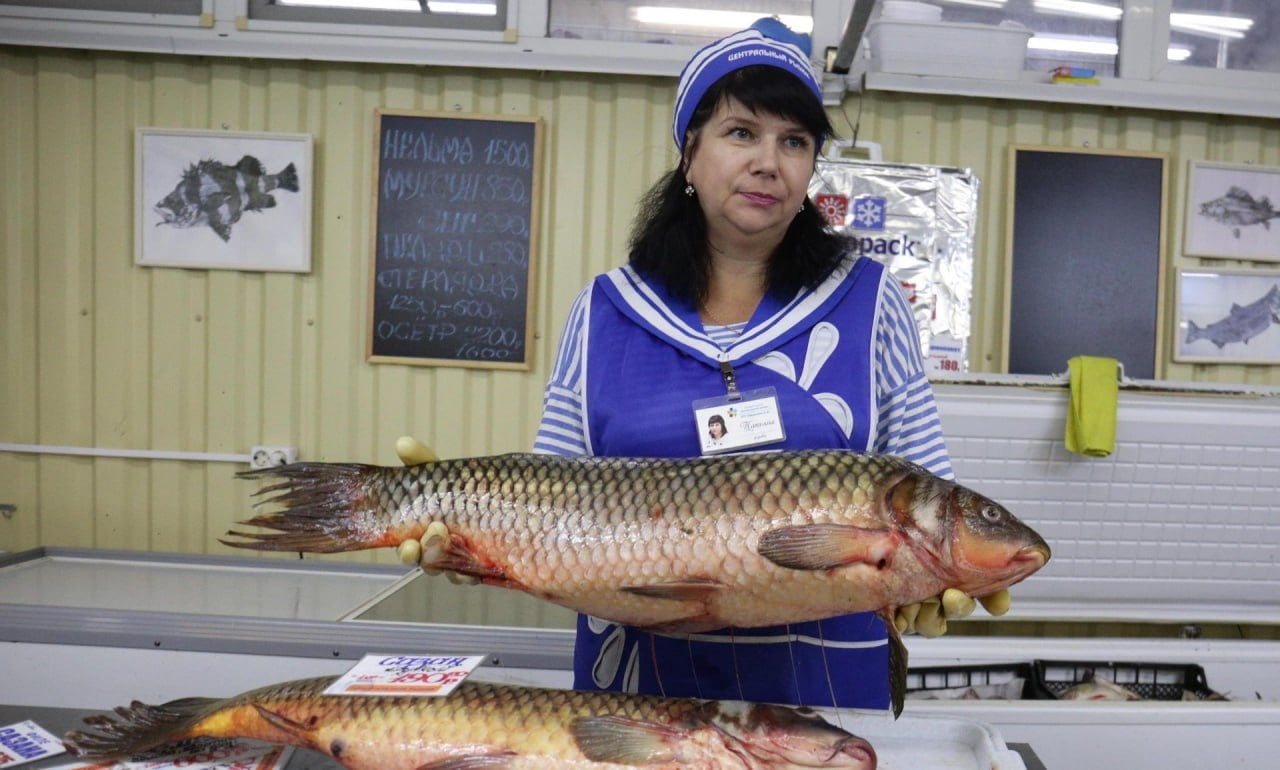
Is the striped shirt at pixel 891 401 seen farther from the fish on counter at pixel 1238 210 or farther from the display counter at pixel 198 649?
the fish on counter at pixel 1238 210

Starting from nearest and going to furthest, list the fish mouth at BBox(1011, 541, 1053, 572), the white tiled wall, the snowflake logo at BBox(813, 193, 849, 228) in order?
the fish mouth at BBox(1011, 541, 1053, 572) → the white tiled wall → the snowflake logo at BBox(813, 193, 849, 228)

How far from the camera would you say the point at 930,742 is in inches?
55.5

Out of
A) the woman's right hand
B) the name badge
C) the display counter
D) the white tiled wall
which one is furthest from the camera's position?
the white tiled wall

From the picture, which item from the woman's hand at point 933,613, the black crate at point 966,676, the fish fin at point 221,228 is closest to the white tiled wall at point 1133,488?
the black crate at point 966,676

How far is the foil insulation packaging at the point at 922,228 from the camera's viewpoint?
361 centimetres

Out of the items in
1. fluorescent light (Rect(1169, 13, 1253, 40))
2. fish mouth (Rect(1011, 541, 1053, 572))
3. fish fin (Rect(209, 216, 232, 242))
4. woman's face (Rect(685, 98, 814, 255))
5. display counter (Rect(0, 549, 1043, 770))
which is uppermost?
fluorescent light (Rect(1169, 13, 1253, 40))

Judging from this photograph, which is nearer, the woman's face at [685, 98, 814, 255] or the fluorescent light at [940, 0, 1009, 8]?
the woman's face at [685, 98, 814, 255]

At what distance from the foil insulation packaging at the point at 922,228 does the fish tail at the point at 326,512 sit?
8.41 ft

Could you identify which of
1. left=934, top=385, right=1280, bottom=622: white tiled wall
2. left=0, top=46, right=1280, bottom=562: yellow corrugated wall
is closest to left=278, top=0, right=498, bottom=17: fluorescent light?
left=0, top=46, right=1280, bottom=562: yellow corrugated wall

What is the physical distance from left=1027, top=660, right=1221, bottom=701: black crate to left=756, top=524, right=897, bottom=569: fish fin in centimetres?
203

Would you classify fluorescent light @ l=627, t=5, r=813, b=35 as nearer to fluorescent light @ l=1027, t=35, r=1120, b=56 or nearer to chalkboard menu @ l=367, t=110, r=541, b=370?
chalkboard menu @ l=367, t=110, r=541, b=370

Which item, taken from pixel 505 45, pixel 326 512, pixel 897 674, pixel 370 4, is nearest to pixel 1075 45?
pixel 505 45

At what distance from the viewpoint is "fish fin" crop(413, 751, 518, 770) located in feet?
4.20

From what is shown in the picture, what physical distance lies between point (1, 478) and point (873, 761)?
4.06 m
